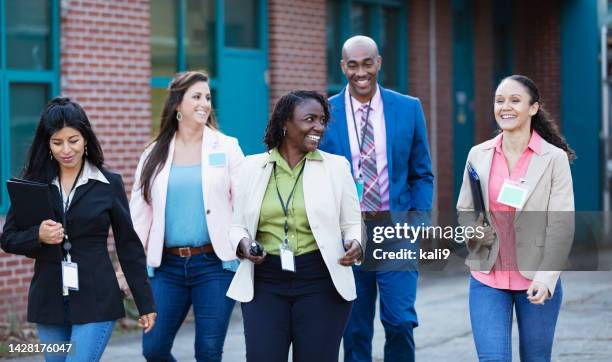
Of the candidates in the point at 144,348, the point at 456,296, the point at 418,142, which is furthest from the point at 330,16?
the point at 144,348

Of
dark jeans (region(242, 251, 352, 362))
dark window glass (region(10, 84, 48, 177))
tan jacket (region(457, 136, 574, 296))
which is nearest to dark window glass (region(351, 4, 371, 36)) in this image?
dark window glass (region(10, 84, 48, 177))

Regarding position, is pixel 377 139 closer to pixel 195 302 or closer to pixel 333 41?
pixel 195 302

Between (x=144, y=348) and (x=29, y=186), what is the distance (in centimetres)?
161

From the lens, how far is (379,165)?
7359 mm

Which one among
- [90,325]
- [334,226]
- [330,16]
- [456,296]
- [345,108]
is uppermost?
[330,16]

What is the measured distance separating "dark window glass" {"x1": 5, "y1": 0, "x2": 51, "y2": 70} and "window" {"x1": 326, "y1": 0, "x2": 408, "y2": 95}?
5.26m

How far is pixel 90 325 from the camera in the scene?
571cm

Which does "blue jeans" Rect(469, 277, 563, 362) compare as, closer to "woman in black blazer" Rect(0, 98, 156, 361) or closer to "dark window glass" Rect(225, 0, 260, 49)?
"woman in black blazer" Rect(0, 98, 156, 361)

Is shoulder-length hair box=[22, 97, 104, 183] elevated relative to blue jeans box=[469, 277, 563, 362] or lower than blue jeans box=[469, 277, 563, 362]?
elevated

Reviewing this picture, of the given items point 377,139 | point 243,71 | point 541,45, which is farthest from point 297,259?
point 541,45

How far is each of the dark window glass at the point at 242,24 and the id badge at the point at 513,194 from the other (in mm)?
7921

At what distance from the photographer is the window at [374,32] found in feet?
51.9

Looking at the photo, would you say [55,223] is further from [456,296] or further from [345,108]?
[456,296]

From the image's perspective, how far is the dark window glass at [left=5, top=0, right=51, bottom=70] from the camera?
1078 centimetres
